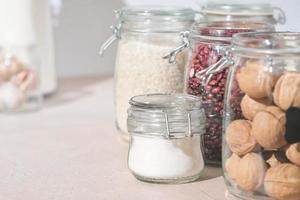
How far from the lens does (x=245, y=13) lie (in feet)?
3.01

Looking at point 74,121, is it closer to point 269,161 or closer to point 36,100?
point 36,100

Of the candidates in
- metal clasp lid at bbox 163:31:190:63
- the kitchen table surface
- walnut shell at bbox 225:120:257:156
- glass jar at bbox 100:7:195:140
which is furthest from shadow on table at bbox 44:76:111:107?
walnut shell at bbox 225:120:257:156

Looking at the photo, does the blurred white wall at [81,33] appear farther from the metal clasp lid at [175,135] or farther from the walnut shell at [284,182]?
the walnut shell at [284,182]

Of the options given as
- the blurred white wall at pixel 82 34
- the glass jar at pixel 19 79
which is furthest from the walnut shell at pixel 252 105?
the blurred white wall at pixel 82 34

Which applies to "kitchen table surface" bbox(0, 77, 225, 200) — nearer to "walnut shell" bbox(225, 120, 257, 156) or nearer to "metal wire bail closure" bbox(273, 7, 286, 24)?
"walnut shell" bbox(225, 120, 257, 156)

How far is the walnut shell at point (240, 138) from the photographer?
69 centimetres

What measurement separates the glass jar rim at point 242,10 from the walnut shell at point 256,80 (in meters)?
0.23

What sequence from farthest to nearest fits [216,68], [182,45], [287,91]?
1. [182,45]
2. [216,68]
3. [287,91]

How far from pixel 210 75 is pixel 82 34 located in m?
0.81

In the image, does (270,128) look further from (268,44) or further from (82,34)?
(82,34)

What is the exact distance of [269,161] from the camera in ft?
2.23

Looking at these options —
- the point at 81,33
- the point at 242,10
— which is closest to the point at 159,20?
the point at 242,10

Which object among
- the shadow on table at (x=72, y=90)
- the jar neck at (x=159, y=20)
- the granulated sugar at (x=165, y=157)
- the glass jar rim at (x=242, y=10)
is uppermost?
the glass jar rim at (x=242, y=10)

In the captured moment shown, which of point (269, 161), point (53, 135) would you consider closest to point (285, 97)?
point (269, 161)
